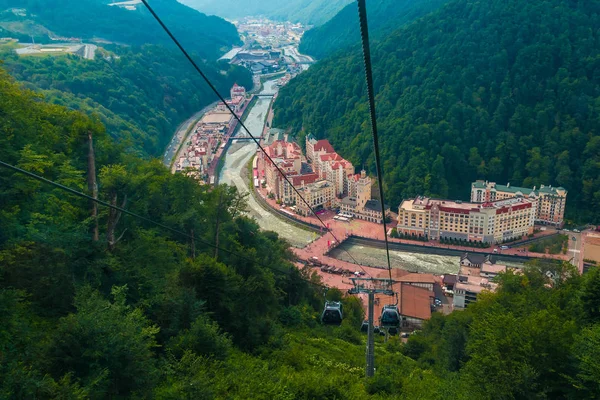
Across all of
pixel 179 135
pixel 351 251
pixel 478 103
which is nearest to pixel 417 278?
pixel 351 251

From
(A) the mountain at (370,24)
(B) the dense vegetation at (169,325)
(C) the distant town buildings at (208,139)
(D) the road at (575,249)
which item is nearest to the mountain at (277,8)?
(A) the mountain at (370,24)

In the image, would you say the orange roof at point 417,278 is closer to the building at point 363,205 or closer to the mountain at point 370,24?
the building at point 363,205

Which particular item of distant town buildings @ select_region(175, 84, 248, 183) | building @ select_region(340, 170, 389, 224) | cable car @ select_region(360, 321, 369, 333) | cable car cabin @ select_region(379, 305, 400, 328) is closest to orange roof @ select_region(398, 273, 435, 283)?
cable car @ select_region(360, 321, 369, 333)

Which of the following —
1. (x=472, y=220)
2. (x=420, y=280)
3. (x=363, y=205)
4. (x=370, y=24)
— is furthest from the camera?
(x=370, y=24)

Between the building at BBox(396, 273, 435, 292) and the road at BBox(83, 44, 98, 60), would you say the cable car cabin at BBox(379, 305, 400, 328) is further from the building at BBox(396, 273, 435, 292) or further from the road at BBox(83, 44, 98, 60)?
the road at BBox(83, 44, 98, 60)

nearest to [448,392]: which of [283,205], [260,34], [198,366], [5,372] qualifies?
[198,366]

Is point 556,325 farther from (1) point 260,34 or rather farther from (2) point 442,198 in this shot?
(1) point 260,34

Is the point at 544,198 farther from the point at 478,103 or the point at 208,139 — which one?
the point at 208,139
